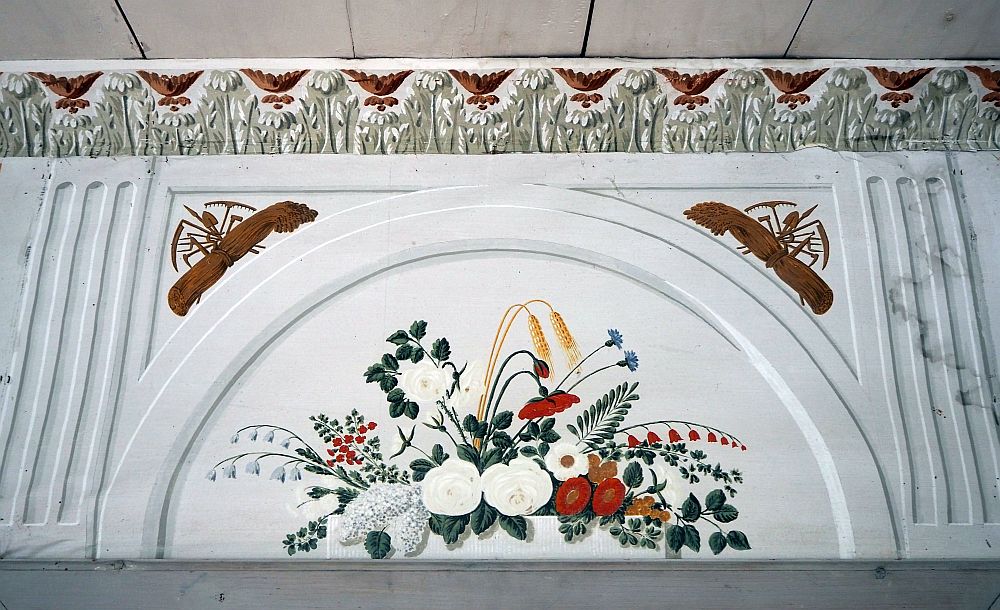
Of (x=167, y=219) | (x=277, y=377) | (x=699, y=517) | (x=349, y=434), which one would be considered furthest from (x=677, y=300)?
(x=167, y=219)

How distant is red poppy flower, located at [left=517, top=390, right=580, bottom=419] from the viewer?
5.60 feet

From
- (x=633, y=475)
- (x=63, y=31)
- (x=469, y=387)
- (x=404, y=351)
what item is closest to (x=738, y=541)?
(x=633, y=475)

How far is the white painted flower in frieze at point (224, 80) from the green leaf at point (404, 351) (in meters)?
0.71

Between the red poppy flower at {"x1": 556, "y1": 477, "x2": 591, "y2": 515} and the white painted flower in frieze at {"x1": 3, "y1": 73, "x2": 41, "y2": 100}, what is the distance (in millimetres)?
1467

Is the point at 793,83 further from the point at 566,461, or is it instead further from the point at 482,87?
the point at 566,461

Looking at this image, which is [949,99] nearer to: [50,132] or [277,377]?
[277,377]

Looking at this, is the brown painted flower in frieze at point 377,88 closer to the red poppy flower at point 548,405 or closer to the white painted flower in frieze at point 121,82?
the white painted flower in frieze at point 121,82

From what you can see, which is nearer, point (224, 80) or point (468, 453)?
point (468, 453)

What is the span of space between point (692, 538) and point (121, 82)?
157cm

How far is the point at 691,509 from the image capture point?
1635 mm

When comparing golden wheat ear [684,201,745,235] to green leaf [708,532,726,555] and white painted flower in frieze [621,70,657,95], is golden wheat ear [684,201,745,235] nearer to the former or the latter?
white painted flower in frieze [621,70,657,95]

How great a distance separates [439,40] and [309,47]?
294 millimetres

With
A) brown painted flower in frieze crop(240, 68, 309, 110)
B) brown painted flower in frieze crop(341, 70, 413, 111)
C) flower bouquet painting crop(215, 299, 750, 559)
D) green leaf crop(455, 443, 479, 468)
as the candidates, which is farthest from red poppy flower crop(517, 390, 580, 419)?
brown painted flower in frieze crop(240, 68, 309, 110)

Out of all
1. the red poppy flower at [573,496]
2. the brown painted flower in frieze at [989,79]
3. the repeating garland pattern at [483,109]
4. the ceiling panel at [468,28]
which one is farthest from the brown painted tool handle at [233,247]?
the brown painted flower in frieze at [989,79]
